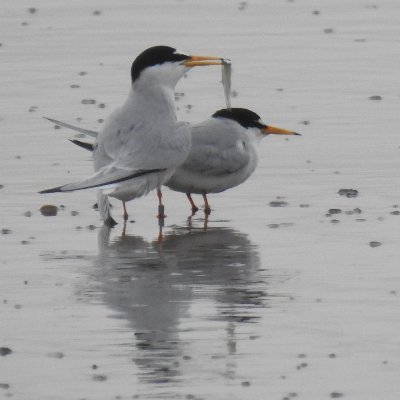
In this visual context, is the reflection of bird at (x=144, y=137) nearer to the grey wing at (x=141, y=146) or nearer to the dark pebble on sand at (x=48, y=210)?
the grey wing at (x=141, y=146)

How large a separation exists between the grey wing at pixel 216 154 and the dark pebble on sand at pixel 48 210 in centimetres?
93

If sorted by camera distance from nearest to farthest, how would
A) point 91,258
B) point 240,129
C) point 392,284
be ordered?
point 392,284
point 91,258
point 240,129

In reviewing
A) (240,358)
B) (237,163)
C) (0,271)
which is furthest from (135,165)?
(240,358)

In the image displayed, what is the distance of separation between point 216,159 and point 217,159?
0.03 ft

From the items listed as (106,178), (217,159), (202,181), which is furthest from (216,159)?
(106,178)

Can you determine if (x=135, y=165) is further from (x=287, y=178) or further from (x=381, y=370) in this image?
(x=381, y=370)

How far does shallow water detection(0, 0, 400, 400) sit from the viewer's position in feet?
26.7

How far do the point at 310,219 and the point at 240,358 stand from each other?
3.47 metres

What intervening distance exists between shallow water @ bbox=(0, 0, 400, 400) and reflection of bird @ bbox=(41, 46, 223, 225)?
0.33 m

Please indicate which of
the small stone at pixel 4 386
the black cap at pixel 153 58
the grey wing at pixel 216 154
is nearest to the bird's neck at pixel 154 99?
the black cap at pixel 153 58

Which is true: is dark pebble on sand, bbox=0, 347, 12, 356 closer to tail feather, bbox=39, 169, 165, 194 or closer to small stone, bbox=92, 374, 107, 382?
small stone, bbox=92, 374, 107, 382

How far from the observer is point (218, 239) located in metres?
11.2

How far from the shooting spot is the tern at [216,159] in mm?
12055

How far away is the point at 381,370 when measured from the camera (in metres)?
8.02
